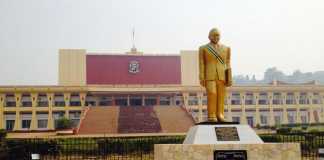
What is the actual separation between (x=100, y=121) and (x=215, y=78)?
83.5ft

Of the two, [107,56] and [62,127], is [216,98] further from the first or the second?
[107,56]

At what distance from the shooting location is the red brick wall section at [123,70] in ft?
147

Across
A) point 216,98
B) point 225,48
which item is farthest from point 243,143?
point 225,48

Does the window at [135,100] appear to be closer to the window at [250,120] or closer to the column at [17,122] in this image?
the column at [17,122]

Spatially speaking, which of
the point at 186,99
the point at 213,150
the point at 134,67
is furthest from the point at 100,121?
the point at 213,150

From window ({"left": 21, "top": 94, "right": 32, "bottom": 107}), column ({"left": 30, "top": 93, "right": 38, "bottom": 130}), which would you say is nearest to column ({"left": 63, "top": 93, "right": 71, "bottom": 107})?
column ({"left": 30, "top": 93, "right": 38, "bottom": 130})

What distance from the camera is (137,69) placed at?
4494cm

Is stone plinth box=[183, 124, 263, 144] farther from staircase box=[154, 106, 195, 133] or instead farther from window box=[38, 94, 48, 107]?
window box=[38, 94, 48, 107]

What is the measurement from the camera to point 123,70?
147 feet

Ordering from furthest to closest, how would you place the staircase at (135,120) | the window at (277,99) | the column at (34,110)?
the window at (277,99), the column at (34,110), the staircase at (135,120)

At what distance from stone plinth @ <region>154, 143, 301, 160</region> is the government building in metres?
28.9

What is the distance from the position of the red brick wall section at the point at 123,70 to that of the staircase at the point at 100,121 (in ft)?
17.8

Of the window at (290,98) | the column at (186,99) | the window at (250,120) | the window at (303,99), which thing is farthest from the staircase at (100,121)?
the window at (303,99)

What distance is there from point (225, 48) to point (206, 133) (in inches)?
103
